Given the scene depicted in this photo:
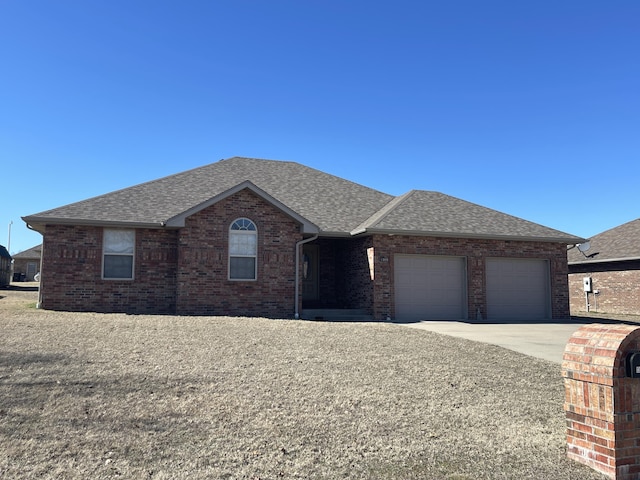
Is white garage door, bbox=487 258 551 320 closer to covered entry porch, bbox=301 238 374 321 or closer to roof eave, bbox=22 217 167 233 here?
covered entry porch, bbox=301 238 374 321

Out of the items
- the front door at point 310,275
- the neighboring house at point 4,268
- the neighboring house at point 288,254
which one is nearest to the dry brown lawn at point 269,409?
the neighboring house at point 288,254

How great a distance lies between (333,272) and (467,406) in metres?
12.9

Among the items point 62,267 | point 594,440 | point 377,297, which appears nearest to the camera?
point 594,440

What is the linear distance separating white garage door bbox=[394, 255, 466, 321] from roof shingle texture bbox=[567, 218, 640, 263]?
10.7 m

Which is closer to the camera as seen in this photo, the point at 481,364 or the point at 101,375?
the point at 101,375

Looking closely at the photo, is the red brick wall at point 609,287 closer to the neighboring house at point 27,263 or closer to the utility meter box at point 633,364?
the utility meter box at point 633,364

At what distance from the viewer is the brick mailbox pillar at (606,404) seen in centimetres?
483

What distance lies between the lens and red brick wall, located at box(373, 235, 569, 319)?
16.9 metres

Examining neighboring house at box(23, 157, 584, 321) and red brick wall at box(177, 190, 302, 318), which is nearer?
red brick wall at box(177, 190, 302, 318)

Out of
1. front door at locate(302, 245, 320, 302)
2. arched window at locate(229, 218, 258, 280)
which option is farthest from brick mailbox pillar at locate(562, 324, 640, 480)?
front door at locate(302, 245, 320, 302)

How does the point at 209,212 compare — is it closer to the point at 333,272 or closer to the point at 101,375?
the point at 333,272

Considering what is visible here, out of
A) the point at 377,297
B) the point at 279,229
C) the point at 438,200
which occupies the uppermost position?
the point at 438,200

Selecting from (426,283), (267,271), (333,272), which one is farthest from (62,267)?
(426,283)

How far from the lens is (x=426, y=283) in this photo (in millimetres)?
17734
